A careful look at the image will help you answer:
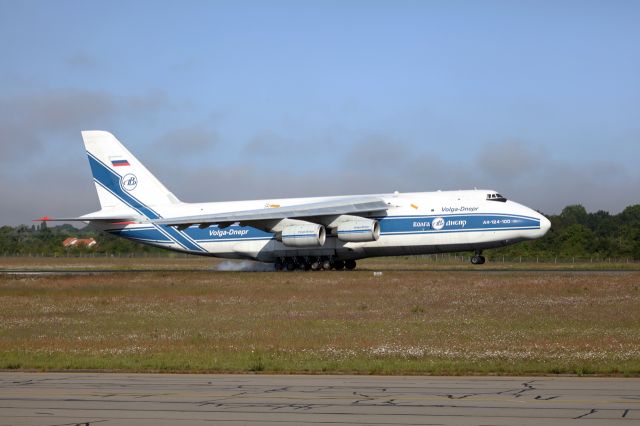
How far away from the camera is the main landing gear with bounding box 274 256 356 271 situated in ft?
153

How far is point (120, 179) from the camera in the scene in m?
50.3

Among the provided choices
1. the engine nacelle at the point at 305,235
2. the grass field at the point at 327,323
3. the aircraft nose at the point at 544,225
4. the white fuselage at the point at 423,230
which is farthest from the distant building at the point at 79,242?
the aircraft nose at the point at 544,225

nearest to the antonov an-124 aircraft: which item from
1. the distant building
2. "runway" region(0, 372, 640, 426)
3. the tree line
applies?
the tree line

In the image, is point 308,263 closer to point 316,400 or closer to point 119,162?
point 119,162

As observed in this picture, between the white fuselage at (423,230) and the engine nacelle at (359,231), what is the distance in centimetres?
99

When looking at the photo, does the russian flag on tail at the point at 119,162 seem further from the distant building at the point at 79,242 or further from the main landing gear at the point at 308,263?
the distant building at the point at 79,242

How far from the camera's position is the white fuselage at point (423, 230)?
43438 mm

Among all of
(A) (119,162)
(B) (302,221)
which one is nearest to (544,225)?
(B) (302,221)

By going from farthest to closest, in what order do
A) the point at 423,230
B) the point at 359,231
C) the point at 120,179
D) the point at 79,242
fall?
1. the point at 79,242
2. the point at 120,179
3. the point at 423,230
4. the point at 359,231

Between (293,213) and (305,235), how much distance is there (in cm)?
166

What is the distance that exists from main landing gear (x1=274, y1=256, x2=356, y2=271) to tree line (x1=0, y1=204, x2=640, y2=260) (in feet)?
36.8

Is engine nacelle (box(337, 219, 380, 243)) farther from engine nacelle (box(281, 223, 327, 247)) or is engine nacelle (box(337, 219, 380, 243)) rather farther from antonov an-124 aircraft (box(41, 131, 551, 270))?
engine nacelle (box(281, 223, 327, 247))

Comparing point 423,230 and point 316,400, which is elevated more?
point 423,230

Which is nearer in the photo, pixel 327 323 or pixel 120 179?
pixel 327 323
